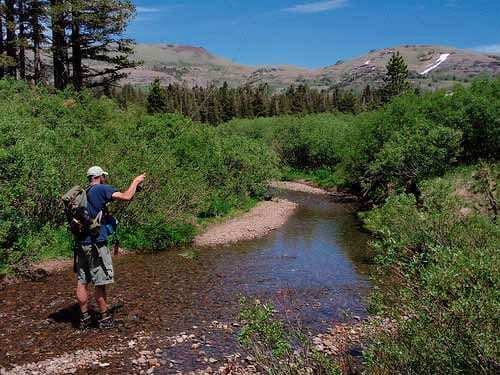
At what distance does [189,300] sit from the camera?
13297 millimetres

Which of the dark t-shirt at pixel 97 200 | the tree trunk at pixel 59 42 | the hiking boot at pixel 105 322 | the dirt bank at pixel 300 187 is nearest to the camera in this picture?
the dark t-shirt at pixel 97 200

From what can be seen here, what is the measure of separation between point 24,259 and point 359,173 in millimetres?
29264

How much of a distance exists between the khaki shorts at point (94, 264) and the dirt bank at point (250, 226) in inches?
445

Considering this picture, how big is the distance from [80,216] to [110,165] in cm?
981

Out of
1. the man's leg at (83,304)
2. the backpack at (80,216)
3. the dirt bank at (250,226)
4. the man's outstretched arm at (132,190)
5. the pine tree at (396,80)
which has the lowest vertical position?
the dirt bank at (250,226)

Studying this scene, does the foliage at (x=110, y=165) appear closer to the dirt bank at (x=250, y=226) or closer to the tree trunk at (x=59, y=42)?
the dirt bank at (x=250, y=226)

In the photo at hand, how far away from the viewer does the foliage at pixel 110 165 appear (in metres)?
14.8

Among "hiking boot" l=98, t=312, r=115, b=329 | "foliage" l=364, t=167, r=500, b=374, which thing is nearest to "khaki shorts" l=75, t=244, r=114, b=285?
"hiking boot" l=98, t=312, r=115, b=329

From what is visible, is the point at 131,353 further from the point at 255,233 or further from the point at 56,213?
the point at 255,233

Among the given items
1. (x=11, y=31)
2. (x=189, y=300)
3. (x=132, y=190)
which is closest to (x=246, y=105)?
(x=11, y=31)

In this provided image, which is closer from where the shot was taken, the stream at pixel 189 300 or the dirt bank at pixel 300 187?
the stream at pixel 189 300

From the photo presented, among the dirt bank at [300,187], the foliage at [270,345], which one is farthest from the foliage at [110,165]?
the dirt bank at [300,187]

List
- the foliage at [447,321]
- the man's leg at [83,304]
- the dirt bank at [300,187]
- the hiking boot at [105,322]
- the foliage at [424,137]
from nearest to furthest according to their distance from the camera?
the foliage at [447,321] → the man's leg at [83,304] → the hiking boot at [105,322] → the foliage at [424,137] → the dirt bank at [300,187]

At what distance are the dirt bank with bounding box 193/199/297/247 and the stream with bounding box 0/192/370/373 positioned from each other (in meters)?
1.34
